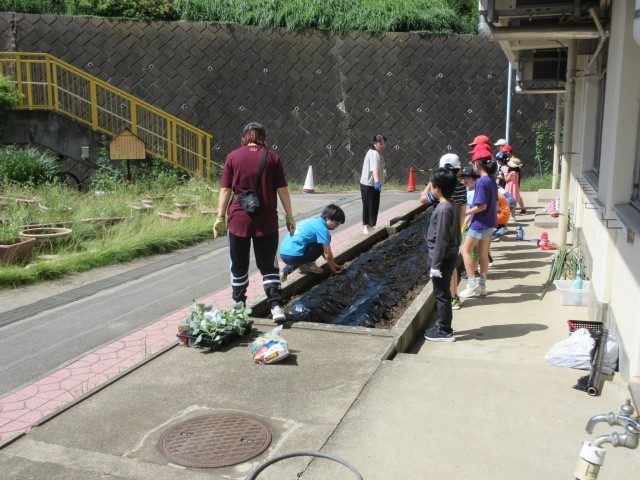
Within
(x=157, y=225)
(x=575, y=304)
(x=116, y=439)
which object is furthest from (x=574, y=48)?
(x=116, y=439)

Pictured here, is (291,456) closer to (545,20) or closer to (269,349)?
(269,349)

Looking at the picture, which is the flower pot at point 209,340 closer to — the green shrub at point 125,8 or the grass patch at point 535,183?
the grass patch at point 535,183

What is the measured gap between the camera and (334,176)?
20766 mm

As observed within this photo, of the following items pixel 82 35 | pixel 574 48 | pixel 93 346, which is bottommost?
pixel 93 346

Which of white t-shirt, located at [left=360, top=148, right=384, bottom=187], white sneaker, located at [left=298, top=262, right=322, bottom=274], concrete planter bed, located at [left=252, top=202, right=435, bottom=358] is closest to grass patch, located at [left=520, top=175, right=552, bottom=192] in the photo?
white t-shirt, located at [left=360, top=148, right=384, bottom=187]

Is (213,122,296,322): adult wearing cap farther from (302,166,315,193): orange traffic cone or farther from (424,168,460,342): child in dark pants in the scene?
(302,166,315,193): orange traffic cone

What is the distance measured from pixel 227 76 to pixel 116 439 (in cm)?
1780

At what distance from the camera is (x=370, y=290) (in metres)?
8.25

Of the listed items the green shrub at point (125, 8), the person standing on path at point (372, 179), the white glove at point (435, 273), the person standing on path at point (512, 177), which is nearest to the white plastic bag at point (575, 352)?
the white glove at point (435, 273)

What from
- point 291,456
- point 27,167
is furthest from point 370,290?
point 27,167

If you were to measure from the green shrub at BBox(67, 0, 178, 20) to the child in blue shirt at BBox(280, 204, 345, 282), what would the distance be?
15.2m

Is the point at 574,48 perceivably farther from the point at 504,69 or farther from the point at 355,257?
the point at 504,69

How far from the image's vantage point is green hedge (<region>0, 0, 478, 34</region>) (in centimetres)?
2084

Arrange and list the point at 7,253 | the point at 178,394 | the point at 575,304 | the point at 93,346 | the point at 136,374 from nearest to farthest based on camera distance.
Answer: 1. the point at 178,394
2. the point at 136,374
3. the point at 93,346
4. the point at 575,304
5. the point at 7,253
